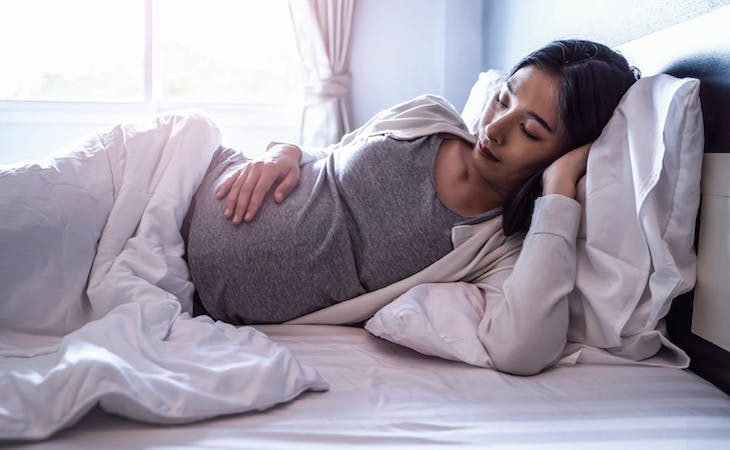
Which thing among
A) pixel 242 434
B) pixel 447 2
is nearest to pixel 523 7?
pixel 447 2

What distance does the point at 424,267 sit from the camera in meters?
1.21

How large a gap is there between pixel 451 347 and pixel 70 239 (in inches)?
27.2

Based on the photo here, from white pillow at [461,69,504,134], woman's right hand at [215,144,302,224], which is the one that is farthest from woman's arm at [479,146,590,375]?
white pillow at [461,69,504,134]

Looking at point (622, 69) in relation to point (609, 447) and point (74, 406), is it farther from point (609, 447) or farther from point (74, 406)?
point (74, 406)

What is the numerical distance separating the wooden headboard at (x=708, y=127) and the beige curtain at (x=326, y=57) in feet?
6.02

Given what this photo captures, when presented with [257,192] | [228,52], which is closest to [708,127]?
[257,192]

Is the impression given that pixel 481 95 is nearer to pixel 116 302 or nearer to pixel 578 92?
pixel 578 92

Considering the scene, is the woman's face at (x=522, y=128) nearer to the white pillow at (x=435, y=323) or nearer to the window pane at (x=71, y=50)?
the white pillow at (x=435, y=323)

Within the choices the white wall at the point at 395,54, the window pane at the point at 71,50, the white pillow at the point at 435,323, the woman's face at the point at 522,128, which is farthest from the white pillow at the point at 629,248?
the window pane at the point at 71,50

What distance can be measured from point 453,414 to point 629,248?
0.44 m

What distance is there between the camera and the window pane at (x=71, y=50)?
3.08 m

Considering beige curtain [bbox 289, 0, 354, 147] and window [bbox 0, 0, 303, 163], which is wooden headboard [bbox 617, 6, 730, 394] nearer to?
beige curtain [bbox 289, 0, 354, 147]

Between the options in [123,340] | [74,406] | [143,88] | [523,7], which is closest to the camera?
[74,406]

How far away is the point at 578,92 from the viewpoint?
3.71ft
